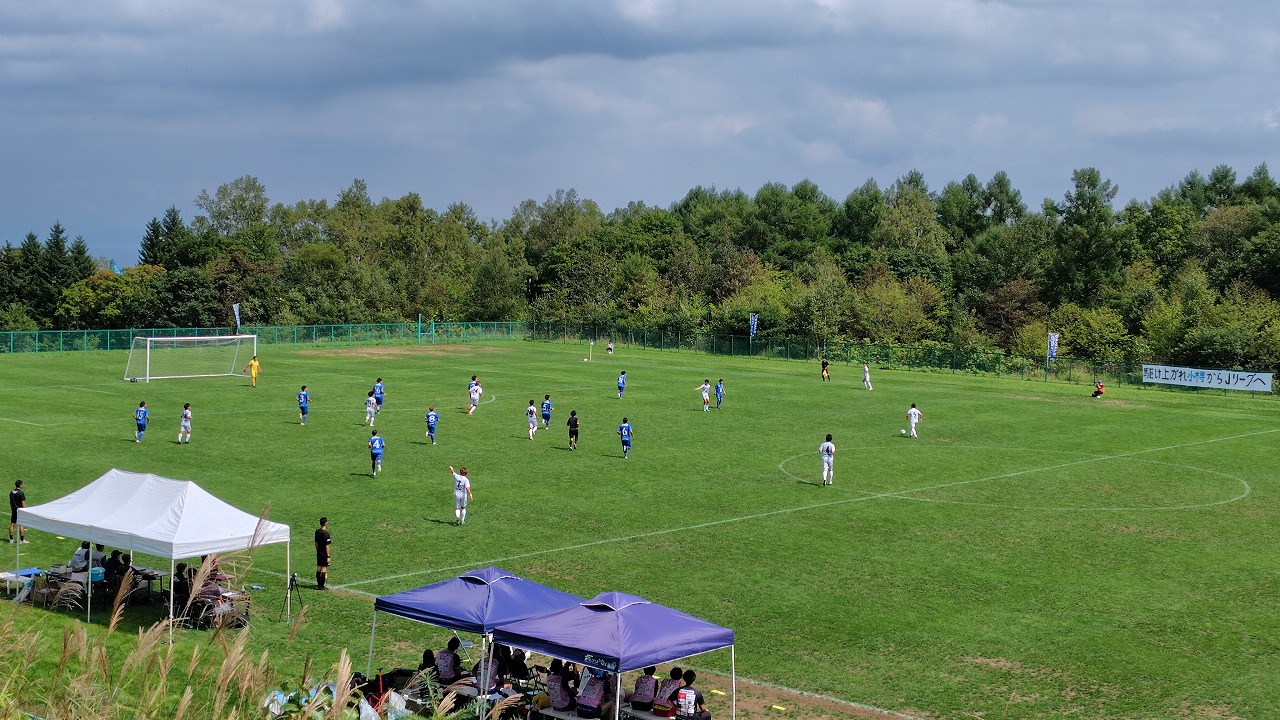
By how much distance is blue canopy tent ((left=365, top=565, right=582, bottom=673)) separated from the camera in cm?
1599

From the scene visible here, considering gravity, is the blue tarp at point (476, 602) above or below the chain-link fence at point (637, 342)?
below

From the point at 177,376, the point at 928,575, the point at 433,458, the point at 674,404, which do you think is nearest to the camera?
the point at 928,575

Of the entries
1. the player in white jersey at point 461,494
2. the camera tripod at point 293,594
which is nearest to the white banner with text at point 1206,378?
the player in white jersey at point 461,494

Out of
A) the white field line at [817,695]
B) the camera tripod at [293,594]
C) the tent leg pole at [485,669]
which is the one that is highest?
the tent leg pole at [485,669]

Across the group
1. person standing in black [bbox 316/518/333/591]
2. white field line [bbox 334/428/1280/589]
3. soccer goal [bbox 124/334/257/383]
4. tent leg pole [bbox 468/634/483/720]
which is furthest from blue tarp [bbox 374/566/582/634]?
soccer goal [bbox 124/334/257/383]

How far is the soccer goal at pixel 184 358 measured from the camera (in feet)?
210

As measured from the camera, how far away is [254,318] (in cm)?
10862

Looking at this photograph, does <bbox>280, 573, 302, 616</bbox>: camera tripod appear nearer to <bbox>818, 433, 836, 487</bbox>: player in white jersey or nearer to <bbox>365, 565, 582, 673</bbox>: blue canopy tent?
<bbox>365, 565, 582, 673</bbox>: blue canopy tent

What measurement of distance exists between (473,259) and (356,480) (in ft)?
387

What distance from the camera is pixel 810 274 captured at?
379 feet

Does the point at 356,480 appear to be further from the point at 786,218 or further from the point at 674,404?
the point at 786,218

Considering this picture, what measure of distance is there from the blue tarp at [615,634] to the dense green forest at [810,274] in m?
69.5

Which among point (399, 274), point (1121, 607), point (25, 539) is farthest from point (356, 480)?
point (399, 274)

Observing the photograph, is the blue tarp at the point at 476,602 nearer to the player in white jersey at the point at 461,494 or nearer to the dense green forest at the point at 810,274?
the player in white jersey at the point at 461,494
